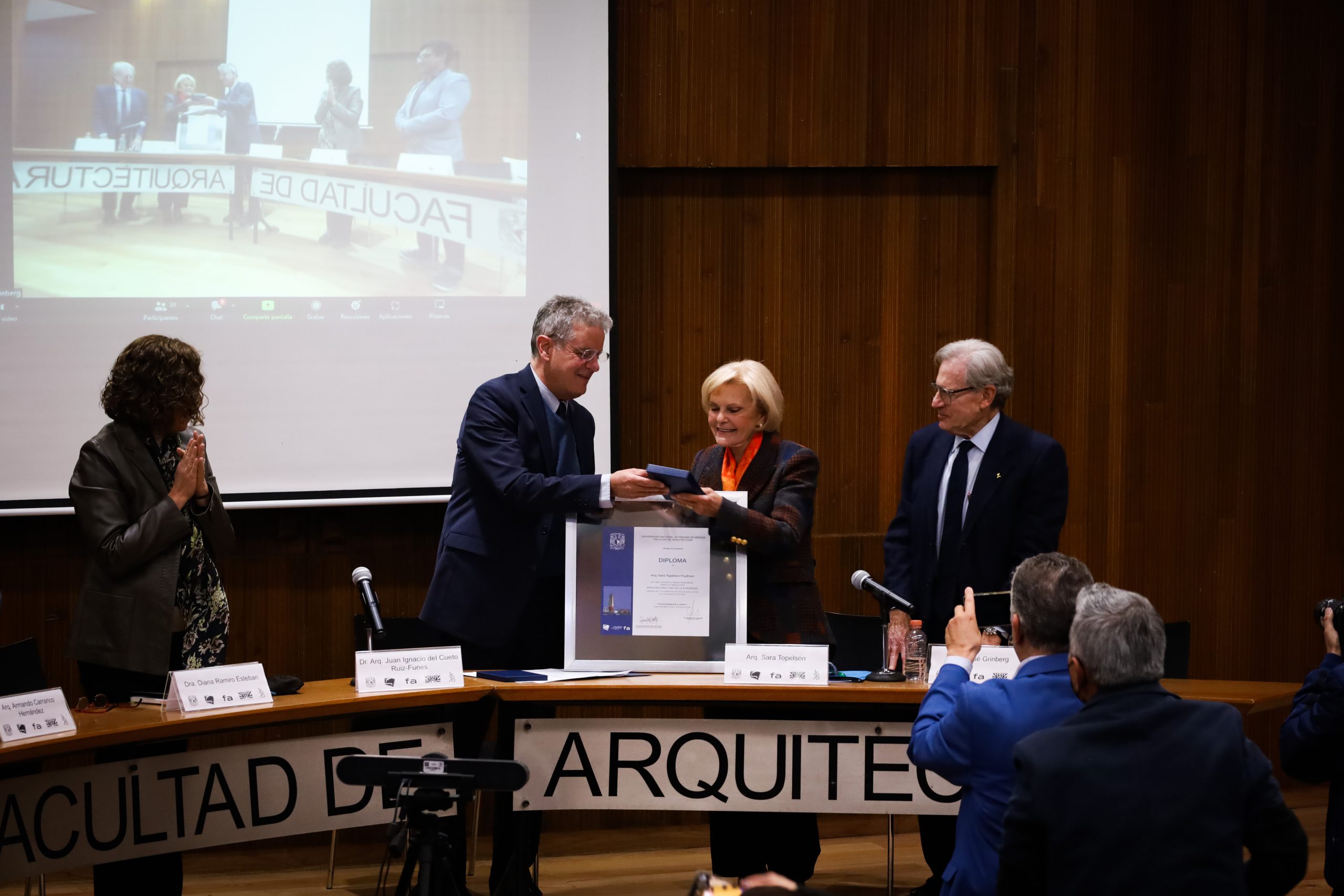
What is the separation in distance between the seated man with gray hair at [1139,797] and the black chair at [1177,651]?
1.88 m

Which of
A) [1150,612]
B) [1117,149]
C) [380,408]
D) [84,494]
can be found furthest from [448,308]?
[1150,612]

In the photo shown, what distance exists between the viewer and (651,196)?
4.75 m

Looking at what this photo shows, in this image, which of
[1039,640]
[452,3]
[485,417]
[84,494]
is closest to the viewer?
[1039,640]

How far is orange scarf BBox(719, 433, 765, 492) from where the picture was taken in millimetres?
3365

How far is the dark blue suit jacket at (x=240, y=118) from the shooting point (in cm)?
426

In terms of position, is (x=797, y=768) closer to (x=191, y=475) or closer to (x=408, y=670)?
(x=408, y=670)

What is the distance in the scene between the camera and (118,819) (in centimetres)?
286

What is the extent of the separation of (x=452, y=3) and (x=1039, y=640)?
3274 mm

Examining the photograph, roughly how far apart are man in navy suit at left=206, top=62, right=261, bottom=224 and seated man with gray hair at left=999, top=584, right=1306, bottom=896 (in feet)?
11.1

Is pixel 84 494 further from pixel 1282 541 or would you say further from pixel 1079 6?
pixel 1282 541

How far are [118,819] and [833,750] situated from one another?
170 cm

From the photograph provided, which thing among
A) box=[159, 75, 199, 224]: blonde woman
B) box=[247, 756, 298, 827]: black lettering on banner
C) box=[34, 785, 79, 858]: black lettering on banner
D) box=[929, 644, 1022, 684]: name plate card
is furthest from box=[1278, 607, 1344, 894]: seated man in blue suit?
box=[159, 75, 199, 224]: blonde woman

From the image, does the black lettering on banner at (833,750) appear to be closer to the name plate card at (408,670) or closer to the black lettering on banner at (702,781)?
the black lettering on banner at (702,781)

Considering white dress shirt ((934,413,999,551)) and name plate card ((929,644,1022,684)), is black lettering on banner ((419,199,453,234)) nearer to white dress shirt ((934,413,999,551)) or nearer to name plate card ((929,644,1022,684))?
white dress shirt ((934,413,999,551))
